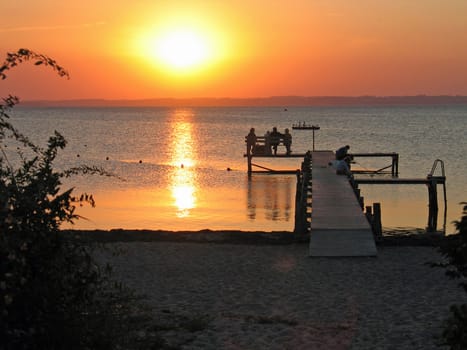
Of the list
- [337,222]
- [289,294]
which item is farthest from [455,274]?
[337,222]

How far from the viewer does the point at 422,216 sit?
30.2m

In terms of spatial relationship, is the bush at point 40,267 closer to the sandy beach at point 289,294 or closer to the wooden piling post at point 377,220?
the sandy beach at point 289,294

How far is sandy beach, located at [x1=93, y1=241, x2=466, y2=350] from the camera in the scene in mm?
9422

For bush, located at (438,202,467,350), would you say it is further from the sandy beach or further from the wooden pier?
the wooden pier

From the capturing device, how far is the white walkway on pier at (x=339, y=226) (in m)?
15.3

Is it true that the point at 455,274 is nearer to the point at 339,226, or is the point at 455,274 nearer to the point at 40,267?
the point at 40,267

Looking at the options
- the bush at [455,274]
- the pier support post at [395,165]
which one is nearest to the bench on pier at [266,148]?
the pier support post at [395,165]

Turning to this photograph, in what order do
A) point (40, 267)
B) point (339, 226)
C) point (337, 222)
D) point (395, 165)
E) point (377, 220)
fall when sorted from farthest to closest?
point (395, 165)
point (377, 220)
point (337, 222)
point (339, 226)
point (40, 267)

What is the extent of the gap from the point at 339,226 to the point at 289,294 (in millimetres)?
4691

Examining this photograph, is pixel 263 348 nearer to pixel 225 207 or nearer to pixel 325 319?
pixel 325 319

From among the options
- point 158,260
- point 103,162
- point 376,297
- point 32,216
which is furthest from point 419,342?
point 103,162

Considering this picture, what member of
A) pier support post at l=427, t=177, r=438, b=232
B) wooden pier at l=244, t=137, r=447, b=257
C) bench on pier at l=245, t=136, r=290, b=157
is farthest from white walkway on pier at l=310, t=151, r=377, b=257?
bench on pier at l=245, t=136, r=290, b=157

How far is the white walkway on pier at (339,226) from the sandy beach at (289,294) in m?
0.36

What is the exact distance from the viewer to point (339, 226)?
16344mm
